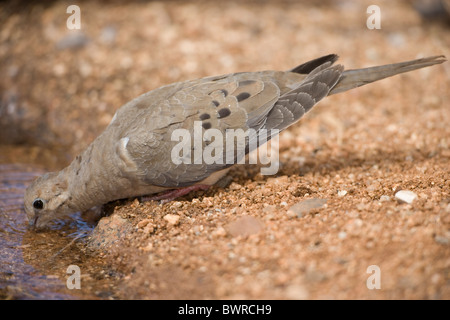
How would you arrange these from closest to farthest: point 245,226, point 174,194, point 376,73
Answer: point 245,226 < point 376,73 < point 174,194

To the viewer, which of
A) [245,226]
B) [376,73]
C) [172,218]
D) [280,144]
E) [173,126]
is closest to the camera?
[245,226]

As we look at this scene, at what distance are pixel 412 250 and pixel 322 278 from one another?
60cm

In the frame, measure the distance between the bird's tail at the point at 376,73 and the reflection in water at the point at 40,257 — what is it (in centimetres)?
259

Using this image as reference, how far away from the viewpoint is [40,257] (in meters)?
3.99

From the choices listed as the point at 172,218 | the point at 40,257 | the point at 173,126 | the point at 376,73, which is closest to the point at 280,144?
the point at 376,73

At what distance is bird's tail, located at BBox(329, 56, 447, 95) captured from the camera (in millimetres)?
4230

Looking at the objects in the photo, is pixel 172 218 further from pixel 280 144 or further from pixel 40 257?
pixel 280 144

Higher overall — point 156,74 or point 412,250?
point 156,74

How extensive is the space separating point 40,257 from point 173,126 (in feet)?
5.03

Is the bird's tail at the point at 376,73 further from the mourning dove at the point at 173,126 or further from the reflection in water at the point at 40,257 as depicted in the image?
the reflection in water at the point at 40,257

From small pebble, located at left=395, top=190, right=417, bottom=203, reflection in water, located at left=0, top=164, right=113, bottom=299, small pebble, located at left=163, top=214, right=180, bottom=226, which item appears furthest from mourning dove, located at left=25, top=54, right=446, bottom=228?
small pebble, located at left=395, top=190, right=417, bottom=203

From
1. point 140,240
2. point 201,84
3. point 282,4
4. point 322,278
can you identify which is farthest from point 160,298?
point 282,4
